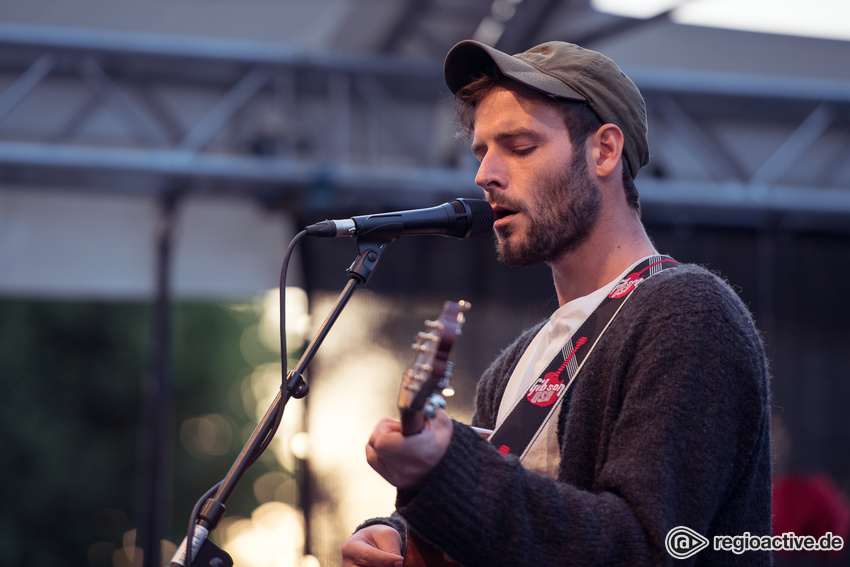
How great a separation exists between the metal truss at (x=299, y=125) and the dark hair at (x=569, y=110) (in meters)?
2.75

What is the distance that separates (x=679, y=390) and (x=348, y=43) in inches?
163

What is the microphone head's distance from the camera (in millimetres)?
1719

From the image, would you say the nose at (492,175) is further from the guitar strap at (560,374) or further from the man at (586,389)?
the guitar strap at (560,374)

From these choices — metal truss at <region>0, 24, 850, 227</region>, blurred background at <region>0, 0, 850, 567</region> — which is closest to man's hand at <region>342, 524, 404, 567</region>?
blurred background at <region>0, 0, 850, 567</region>

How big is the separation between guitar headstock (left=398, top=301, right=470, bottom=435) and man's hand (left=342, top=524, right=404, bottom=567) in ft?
1.97

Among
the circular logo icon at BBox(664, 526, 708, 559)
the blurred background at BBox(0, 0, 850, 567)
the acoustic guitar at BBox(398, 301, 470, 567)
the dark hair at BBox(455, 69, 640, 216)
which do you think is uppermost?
the blurred background at BBox(0, 0, 850, 567)

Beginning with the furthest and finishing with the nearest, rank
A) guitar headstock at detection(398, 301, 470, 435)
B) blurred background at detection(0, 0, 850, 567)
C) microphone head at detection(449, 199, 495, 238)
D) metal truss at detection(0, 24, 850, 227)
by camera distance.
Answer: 1. blurred background at detection(0, 0, 850, 567)
2. metal truss at detection(0, 24, 850, 227)
3. microphone head at detection(449, 199, 495, 238)
4. guitar headstock at detection(398, 301, 470, 435)

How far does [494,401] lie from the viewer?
6.49 feet

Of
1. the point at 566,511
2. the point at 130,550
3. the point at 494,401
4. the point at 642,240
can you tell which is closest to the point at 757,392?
the point at 566,511

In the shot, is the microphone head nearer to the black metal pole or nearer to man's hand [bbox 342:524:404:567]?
man's hand [bbox 342:524:404:567]

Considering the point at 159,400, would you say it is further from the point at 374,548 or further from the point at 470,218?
the point at 470,218

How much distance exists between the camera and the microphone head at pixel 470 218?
1.72 metres

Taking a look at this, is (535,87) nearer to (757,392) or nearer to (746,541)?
(757,392)

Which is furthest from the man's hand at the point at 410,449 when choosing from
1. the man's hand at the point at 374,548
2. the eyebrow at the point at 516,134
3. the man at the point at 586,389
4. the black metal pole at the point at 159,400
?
the black metal pole at the point at 159,400
